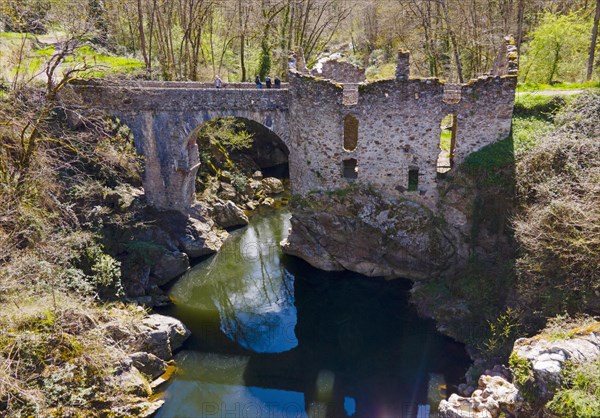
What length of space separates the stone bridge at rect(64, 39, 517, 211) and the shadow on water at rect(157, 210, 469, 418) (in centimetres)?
356

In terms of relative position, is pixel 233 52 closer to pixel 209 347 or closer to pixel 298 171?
pixel 298 171

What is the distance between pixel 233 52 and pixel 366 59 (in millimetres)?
9150

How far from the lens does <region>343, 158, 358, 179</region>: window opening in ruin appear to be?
17553mm

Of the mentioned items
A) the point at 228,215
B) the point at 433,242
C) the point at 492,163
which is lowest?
the point at 433,242

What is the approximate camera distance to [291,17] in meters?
24.6

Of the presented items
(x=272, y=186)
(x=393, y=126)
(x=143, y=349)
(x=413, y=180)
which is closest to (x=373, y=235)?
(x=413, y=180)

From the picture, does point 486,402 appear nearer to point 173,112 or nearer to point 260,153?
point 173,112

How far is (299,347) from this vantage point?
14812 mm

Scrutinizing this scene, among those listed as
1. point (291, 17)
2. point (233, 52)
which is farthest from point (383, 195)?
point (233, 52)

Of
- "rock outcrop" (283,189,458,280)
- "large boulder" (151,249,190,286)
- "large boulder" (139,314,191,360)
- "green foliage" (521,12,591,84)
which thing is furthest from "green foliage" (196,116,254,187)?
"green foliage" (521,12,591,84)

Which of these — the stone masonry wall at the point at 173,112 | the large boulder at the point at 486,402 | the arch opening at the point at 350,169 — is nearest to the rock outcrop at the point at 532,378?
the large boulder at the point at 486,402

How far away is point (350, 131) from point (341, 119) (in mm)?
3456

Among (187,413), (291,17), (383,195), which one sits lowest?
(187,413)

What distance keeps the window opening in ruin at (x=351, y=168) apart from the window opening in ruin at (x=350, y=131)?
1030 millimetres
